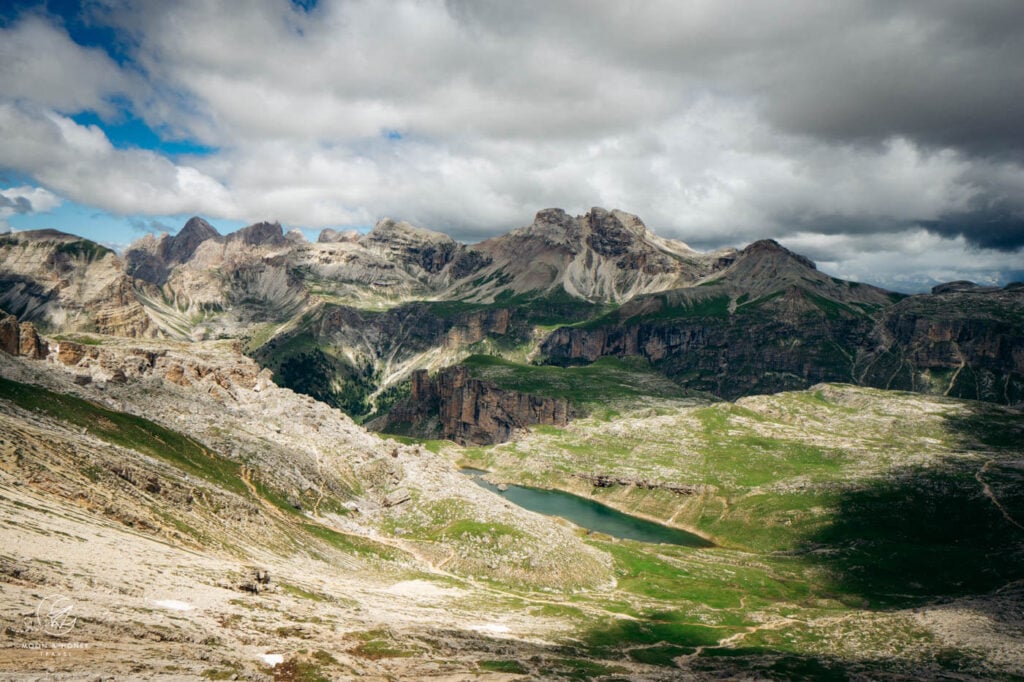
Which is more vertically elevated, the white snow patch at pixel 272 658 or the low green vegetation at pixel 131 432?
the low green vegetation at pixel 131 432

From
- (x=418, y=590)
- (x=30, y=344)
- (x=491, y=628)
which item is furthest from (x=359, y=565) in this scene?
(x=30, y=344)

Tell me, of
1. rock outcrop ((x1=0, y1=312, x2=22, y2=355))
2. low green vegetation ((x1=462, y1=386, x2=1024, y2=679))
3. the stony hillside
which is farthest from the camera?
rock outcrop ((x1=0, y1=312, x2=22, y2=355))

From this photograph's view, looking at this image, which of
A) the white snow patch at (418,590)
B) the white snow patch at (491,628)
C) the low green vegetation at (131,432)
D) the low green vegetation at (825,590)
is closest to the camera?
the white snow patch at (491,628)

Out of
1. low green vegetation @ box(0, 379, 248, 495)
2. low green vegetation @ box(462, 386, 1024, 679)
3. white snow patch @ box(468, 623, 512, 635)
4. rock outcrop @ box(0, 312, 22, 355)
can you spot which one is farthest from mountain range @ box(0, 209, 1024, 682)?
white snow patch @ box(468, 623, 512, 635)

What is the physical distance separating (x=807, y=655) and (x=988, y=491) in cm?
13735

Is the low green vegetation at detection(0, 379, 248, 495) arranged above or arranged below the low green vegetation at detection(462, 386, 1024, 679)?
above

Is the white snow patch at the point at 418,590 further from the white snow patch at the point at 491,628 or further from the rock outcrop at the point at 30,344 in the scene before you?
the rock outcrop at the point at 30,344

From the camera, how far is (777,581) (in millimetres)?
154875

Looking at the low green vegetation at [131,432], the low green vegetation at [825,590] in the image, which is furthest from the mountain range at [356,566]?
the low green vegetation at [825,590]

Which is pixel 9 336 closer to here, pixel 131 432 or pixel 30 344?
pixel 30 344

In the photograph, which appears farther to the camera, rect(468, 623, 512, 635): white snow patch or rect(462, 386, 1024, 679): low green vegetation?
rect(462, 386, 1024, 679): low green vegetation

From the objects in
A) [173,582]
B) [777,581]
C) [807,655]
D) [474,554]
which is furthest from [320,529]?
[777,581]

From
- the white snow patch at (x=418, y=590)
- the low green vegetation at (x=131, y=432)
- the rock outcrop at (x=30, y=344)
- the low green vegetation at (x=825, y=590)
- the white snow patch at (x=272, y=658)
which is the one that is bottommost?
the low green vegetation at (x=825, y=590)

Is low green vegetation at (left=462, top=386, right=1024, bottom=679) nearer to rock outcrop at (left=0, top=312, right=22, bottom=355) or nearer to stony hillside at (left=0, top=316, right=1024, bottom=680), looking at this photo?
stony hillside at (left=0, top=316, right=1024, bottom=680)
